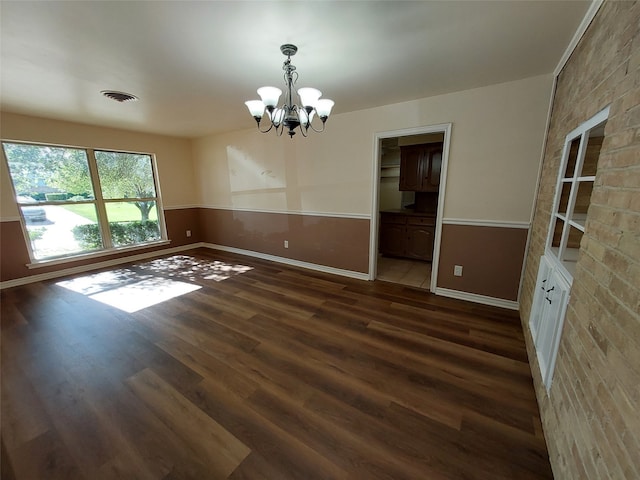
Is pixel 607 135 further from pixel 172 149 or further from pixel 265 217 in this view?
pixel 172 149

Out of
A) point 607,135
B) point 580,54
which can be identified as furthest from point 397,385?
point 580,54

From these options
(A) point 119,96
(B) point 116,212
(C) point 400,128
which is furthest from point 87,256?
(C) point 400,128

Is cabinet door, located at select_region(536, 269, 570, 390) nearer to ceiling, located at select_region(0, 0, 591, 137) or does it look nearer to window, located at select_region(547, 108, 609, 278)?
window, located at select_region(547, 108, 609, 278)

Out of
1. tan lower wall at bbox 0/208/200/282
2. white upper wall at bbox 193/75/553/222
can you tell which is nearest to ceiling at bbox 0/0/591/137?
white upper wall at bbox 193/75/553/222

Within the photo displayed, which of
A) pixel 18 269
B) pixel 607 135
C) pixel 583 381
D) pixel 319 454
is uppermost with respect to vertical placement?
pixel 607 135

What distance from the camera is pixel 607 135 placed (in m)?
1.14

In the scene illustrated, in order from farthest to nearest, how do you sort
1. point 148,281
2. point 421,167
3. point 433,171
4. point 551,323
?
point 421,167, point 433,171, point 148,281, point 551,323

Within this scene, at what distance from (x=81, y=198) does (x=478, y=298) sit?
605cm

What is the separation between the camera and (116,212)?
4.51m

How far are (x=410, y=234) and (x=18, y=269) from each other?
6.08 metres

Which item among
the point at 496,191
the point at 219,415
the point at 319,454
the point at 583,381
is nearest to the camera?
the point at 583,381

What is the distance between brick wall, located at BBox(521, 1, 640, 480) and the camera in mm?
806

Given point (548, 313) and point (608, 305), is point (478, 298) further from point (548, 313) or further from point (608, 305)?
point (608, 305)

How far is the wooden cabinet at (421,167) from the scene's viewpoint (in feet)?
13.5
